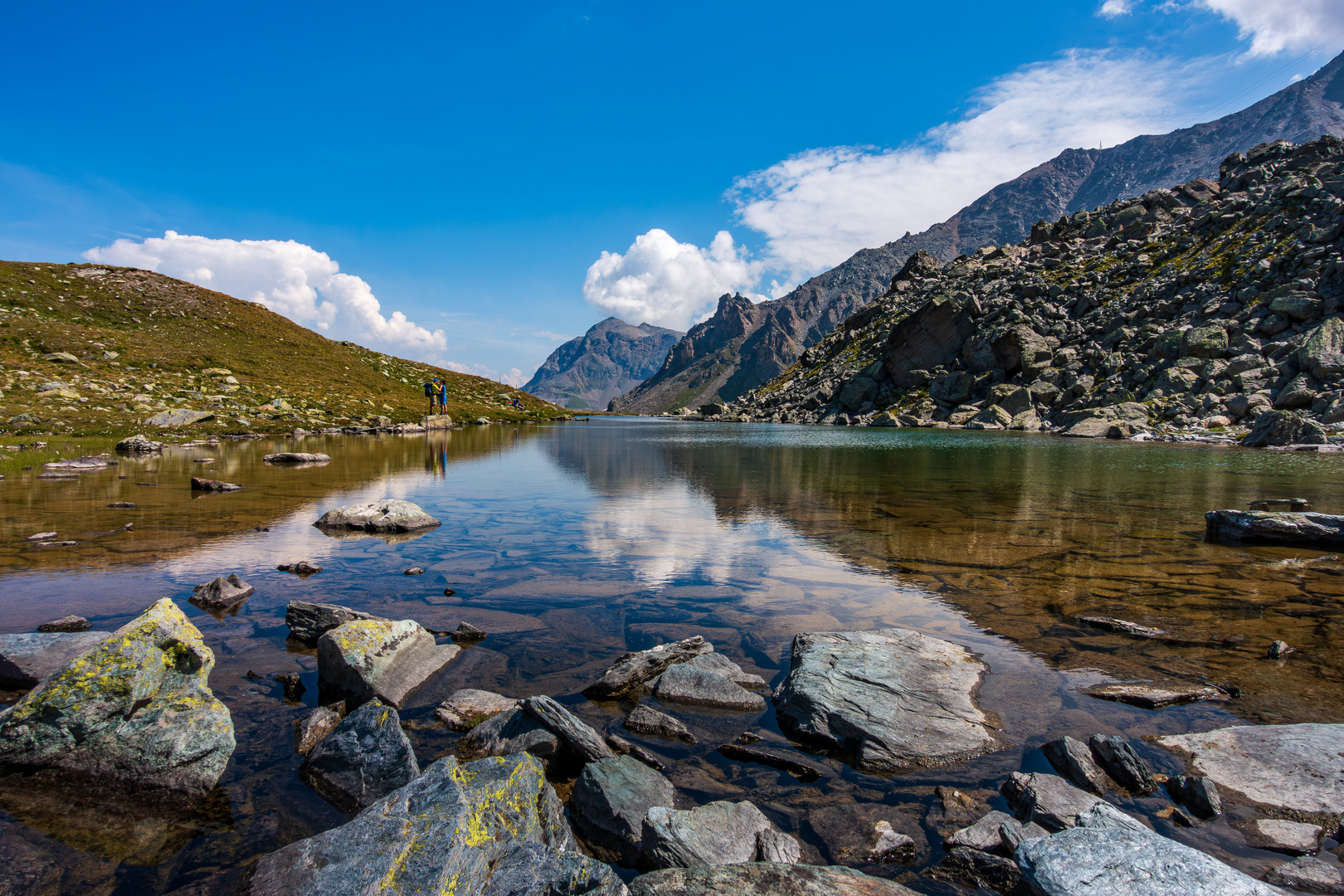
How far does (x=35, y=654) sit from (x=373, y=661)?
4.76 metres

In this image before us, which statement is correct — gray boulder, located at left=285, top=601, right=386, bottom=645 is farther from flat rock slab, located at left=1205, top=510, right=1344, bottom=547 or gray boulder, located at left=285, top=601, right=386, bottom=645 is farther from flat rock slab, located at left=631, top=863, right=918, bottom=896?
flat rock slab, located at left=1205, top=510, right=1344, bottom=547

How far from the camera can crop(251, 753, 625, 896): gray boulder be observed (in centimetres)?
452

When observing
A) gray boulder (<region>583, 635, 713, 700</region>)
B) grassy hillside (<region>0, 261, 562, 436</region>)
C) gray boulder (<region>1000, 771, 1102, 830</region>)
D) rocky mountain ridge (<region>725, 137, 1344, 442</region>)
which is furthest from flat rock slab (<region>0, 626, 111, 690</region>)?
rocky mountain ridge (<region>725, 137, 1344, 442</region>)

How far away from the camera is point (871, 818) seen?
607 cm

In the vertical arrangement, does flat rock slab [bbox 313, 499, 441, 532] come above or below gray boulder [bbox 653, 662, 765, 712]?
above

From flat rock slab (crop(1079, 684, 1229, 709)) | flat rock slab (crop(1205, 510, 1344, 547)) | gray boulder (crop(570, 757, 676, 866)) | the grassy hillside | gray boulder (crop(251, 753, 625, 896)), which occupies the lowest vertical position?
gray boulder (crop(570, 757, 676, 866))

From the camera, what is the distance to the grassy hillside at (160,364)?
49.7 m

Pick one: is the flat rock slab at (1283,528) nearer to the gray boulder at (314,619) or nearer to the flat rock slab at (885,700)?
the flat rock slab at (885,700)

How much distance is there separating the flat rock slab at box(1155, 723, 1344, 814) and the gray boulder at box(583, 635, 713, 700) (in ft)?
21.2

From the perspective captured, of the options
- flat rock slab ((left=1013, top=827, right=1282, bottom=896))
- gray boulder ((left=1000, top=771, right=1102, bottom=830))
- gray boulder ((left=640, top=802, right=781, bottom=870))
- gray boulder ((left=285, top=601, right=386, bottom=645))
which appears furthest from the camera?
gray boulder ((left=285, top=601, right=386, bottom=645))

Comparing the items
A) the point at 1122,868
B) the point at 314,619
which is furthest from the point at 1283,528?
the point at 314,619

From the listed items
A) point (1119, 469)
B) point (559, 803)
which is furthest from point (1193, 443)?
point (559, 803)

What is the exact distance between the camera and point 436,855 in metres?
4.69

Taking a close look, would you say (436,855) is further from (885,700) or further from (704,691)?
(885,700)
